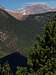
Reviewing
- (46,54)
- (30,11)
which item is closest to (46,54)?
Answer: (46,54)

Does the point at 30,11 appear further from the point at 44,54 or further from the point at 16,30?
the point at 44,54

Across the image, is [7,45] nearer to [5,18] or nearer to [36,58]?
[5,18]

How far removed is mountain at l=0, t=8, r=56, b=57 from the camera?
798 cm

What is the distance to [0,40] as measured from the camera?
8.12 meters

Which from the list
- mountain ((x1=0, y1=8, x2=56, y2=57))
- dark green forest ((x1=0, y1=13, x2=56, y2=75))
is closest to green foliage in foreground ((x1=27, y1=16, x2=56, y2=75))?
dark green forest ((x1=0, y1=13, x2=56, y2=75))

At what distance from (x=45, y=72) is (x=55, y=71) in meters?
0.17

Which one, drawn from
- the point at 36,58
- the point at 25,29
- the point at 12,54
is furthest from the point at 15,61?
the point at 36,58

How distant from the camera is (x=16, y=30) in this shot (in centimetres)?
847

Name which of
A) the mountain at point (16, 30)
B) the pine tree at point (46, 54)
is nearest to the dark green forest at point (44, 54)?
the pine tree at point (46, 54)

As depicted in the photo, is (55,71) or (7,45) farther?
(7,45)

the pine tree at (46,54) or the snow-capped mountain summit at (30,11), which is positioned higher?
the snow-capped mountain summit at (30,11)

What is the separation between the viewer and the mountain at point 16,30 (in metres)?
7.98

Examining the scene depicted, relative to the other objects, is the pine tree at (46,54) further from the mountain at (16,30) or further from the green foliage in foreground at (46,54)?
the mountain at (16,30)

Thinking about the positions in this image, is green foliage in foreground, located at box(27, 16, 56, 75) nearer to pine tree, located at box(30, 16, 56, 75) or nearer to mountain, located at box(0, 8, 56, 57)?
pine tree, located at box(30, 16, 56, 75)
